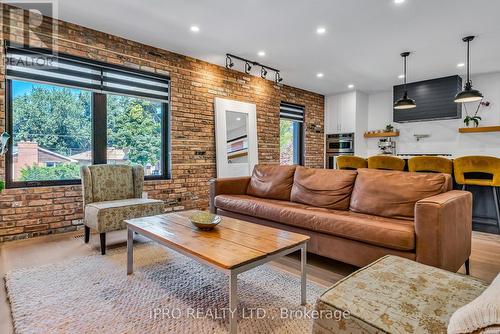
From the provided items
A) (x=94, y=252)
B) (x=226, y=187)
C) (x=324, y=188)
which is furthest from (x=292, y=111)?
(x=94, y=252)

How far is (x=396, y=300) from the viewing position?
108 cm

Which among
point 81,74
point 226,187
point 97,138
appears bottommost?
point 226,187

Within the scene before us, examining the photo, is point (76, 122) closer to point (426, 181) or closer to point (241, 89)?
point (241, 89)

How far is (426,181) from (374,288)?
1558 millimetres

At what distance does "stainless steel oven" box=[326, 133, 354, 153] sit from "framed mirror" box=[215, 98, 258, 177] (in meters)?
2.70

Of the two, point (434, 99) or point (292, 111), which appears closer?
point (434, 99)

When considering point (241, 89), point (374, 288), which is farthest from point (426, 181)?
point (241, 89)

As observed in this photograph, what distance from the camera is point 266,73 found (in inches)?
210

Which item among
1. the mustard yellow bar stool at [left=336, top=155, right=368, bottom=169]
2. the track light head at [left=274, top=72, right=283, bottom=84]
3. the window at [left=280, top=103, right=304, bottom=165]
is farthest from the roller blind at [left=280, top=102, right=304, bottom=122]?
the mustard yellow bar stool at [left=336, top=155, right=368, bottom=169]

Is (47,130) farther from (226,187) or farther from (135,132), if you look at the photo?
(226,187)

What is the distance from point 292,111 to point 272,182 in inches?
134

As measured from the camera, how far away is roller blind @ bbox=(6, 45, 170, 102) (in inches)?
122

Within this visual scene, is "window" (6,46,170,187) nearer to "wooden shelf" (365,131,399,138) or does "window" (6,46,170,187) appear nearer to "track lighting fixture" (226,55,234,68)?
"track lighting fixture" (226,55,234,68)

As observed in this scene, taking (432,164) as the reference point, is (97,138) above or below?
above
